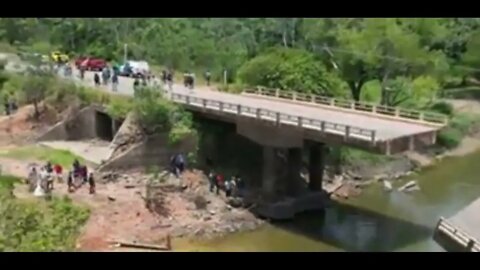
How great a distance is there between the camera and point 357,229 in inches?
997

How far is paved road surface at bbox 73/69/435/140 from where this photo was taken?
76.8 ft

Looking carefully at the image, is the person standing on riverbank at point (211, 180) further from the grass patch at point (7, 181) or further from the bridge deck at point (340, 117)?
the grass patch at point (7, 181)

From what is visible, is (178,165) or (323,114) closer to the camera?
(323,114)

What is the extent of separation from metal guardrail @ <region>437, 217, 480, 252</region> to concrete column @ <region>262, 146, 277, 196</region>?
8.78 m

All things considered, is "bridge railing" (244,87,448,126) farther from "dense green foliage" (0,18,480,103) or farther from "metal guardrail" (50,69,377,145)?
"metal guardrail" (50,69,377,145)

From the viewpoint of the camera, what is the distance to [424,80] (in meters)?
38.6

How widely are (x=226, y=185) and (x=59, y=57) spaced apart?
60.1 feet

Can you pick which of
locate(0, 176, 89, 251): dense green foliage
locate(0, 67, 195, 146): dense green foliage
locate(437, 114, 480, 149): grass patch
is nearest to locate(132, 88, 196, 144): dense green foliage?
locate(0, 67, 195, 146): dense green foliage

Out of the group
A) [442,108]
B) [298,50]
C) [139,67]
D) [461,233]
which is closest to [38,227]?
[461,233]

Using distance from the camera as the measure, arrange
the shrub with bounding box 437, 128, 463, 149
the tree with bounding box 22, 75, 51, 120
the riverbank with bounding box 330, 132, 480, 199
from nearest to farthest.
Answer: the riverbank with bounding box 330, 132, 480, 199
the tree with bounding box 22, 75, 51, 120
the shrub with bounding box 437, 128, 463, 149

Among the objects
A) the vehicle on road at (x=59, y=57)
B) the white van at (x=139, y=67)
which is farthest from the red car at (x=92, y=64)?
the white van at (x=139, y=67)

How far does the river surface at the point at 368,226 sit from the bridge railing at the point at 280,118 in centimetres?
337

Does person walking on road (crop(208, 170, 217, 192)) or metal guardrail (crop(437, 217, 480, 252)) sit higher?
metal guardrail (crop(437, 217, 480, 252))

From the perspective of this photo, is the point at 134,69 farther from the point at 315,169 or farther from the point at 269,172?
the point at 269,172
